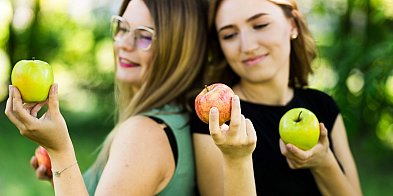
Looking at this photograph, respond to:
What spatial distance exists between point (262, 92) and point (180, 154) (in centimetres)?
56

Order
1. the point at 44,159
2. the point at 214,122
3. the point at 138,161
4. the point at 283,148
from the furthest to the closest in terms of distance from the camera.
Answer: the point at 44,159 < the point at 283,148 < the point at 138,161 < the point at 214,122

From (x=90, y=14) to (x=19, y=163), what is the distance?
2964 mm

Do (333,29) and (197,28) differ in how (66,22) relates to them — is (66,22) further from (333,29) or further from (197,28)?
(197,28)

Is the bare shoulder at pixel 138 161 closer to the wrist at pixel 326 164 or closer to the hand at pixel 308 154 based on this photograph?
the hand at pixel 308 154

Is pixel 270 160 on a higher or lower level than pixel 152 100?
lower

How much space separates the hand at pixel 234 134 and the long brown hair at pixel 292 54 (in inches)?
33.4

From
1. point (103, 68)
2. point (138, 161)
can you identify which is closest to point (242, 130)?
point (138, 161)

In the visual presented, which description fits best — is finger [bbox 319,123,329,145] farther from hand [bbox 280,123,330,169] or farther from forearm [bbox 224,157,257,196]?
forearm [bbox 224,157,257,196]

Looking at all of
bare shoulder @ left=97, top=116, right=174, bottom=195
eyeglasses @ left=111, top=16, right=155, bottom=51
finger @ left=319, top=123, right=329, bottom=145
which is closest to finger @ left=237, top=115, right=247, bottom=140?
bare shoulder @ left=97, top=116, right=174, bottom=195

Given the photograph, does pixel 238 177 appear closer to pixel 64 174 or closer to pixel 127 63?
pixel 64 174

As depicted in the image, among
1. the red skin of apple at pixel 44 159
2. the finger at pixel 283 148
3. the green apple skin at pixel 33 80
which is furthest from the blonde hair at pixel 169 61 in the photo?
the green apple skin at pixel 33 80

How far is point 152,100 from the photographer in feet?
7.94

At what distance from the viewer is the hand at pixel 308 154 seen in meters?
2.27

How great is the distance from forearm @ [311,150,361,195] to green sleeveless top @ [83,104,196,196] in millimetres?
516
